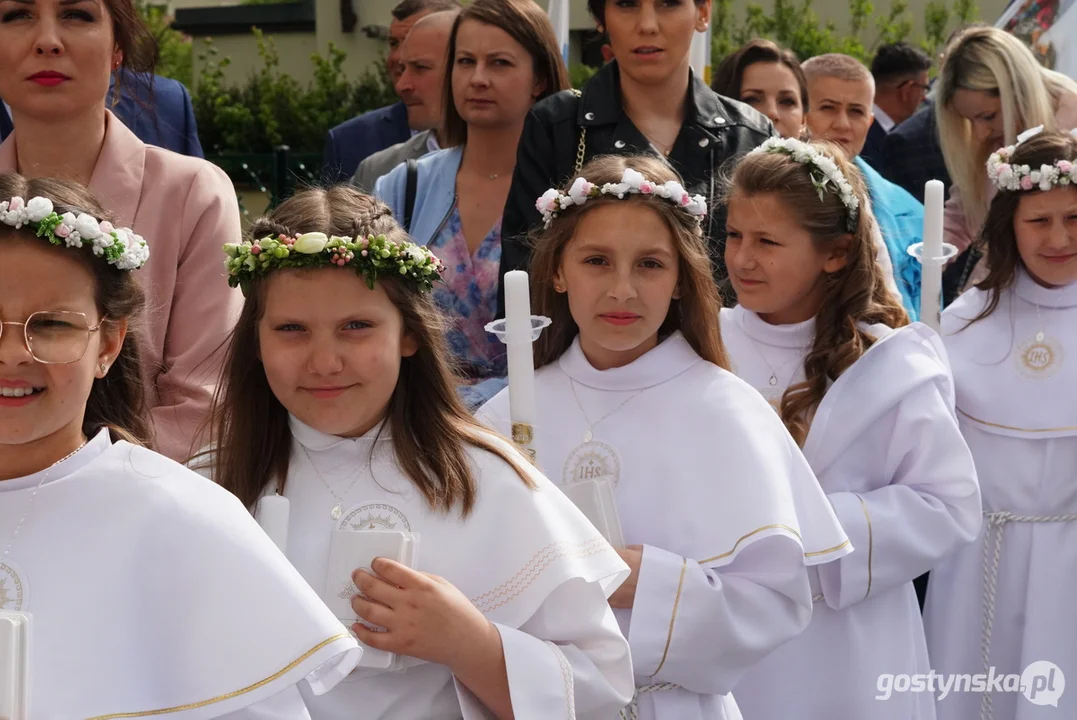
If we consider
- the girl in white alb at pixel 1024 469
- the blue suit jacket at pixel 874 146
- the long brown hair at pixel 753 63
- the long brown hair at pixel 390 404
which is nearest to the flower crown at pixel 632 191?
the long brown hair at pixel 390 404

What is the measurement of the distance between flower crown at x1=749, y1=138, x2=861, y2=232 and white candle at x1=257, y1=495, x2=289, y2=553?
2.02 meters

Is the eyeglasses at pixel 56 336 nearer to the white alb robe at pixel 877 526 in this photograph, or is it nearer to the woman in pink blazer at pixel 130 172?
the woman in pink blazer at pixel 130 172

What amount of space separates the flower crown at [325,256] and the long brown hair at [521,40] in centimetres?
185

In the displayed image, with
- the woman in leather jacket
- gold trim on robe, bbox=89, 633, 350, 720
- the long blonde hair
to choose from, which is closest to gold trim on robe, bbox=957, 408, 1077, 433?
the woman in leather jacket

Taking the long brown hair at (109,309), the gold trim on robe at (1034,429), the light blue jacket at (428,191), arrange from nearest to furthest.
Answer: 1. the long brown hair at (109,309)
2. the gold trim on robe at (1034,429)
3. the light blue jacket at (428,191)

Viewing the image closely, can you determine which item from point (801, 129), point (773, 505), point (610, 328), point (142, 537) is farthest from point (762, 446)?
point (801, 129)

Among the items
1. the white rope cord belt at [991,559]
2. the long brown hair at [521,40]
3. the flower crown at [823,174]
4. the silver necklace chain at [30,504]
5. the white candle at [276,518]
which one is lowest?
the white rope cord belt at [991,559]

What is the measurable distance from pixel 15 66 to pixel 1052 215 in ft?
10.2

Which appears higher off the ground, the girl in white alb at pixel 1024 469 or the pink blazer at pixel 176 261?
the pink blazer at pixel 176 261

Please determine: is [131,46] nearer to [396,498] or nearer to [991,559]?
[396,498]

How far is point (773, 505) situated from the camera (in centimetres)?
336

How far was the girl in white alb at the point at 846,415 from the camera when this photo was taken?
396 cm

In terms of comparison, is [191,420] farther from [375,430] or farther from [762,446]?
[762,446]

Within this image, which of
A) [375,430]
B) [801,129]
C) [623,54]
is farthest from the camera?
[801,129]
